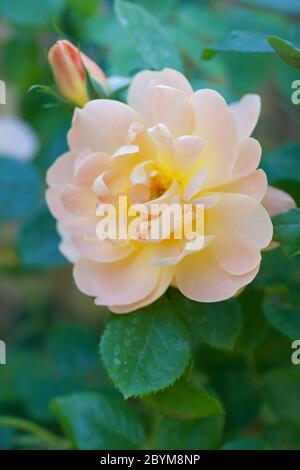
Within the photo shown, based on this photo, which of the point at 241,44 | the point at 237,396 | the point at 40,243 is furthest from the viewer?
the point at 40,243

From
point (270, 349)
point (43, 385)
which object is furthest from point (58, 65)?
point (43, 385)

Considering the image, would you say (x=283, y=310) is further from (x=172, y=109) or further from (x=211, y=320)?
(x=172, y=109)

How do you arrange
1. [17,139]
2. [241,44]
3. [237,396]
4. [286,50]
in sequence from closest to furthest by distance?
[286,50]
[241,44]
[237,396]
[17,139]

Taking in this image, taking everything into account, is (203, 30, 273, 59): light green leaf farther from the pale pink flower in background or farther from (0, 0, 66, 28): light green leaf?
the pale pink flower in background

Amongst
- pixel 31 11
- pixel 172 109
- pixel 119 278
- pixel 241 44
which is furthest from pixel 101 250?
pixel 31 11

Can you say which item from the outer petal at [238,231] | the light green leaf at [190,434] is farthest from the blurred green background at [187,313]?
the outer petal at [238,231]

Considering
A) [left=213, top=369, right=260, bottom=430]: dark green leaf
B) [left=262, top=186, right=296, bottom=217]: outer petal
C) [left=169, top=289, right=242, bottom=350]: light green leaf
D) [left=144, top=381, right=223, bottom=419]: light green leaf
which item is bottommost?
[left=213, top=369, right=260, bottom=430]: dark green leaf

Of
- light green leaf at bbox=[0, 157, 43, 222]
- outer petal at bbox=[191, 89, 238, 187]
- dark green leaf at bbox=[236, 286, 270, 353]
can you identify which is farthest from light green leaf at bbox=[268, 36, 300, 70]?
light green leaf at bbox=[0, 157, 43, 222]
